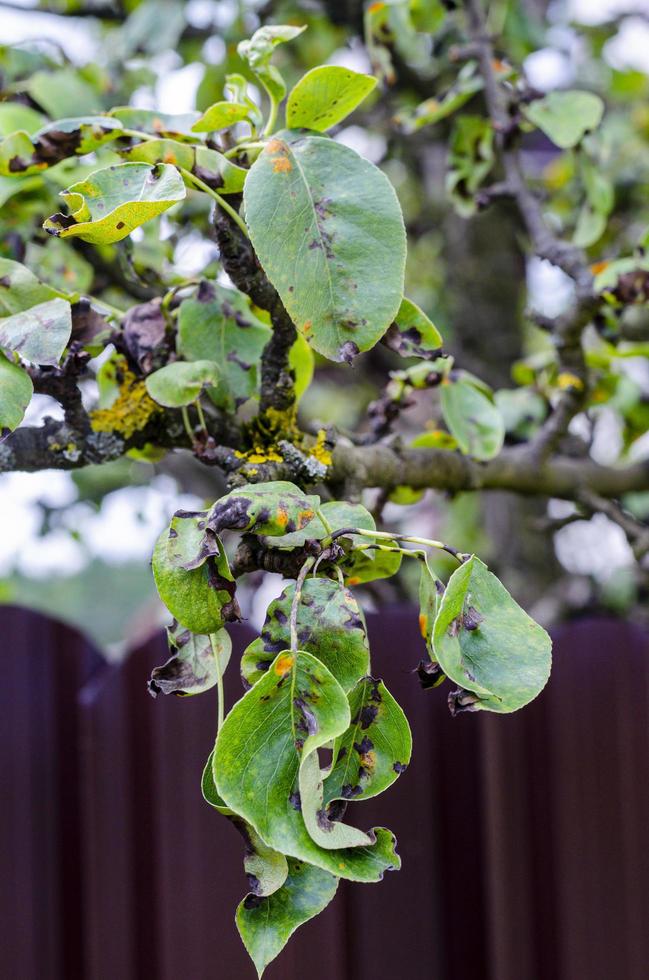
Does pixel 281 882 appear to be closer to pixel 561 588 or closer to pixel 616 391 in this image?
pixel 616 391

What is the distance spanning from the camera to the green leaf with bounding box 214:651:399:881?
34cm

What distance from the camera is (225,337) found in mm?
530

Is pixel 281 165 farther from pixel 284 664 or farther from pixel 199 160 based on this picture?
pixel 284 664

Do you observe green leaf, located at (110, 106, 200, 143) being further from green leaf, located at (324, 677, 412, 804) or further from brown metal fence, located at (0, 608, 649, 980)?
brown metal fence, located at (0, 608, 649, 980)

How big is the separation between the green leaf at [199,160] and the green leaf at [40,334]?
87 millimetres

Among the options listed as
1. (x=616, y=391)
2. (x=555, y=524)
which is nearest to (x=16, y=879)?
(x=555, y=524)

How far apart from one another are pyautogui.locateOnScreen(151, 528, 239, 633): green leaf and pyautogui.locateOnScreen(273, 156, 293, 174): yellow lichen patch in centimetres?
17

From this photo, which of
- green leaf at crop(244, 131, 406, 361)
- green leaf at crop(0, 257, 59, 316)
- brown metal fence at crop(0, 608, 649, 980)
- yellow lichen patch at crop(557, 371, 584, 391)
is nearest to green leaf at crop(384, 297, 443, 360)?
green leaf at crop(244, 131, 406, 361)

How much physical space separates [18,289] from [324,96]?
0.19m

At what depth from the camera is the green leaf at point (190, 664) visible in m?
0.40

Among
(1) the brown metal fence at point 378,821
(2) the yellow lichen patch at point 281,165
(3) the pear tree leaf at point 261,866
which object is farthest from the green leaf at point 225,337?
(1) the brown metal fence at point 378,821

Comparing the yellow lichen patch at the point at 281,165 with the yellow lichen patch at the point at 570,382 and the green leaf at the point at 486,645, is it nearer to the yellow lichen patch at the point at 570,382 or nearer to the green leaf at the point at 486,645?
the green leaf at the point at 486,645

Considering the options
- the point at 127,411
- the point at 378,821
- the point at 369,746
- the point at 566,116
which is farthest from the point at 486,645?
the point at 378,821

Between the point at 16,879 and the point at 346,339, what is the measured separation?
84 centimetres
